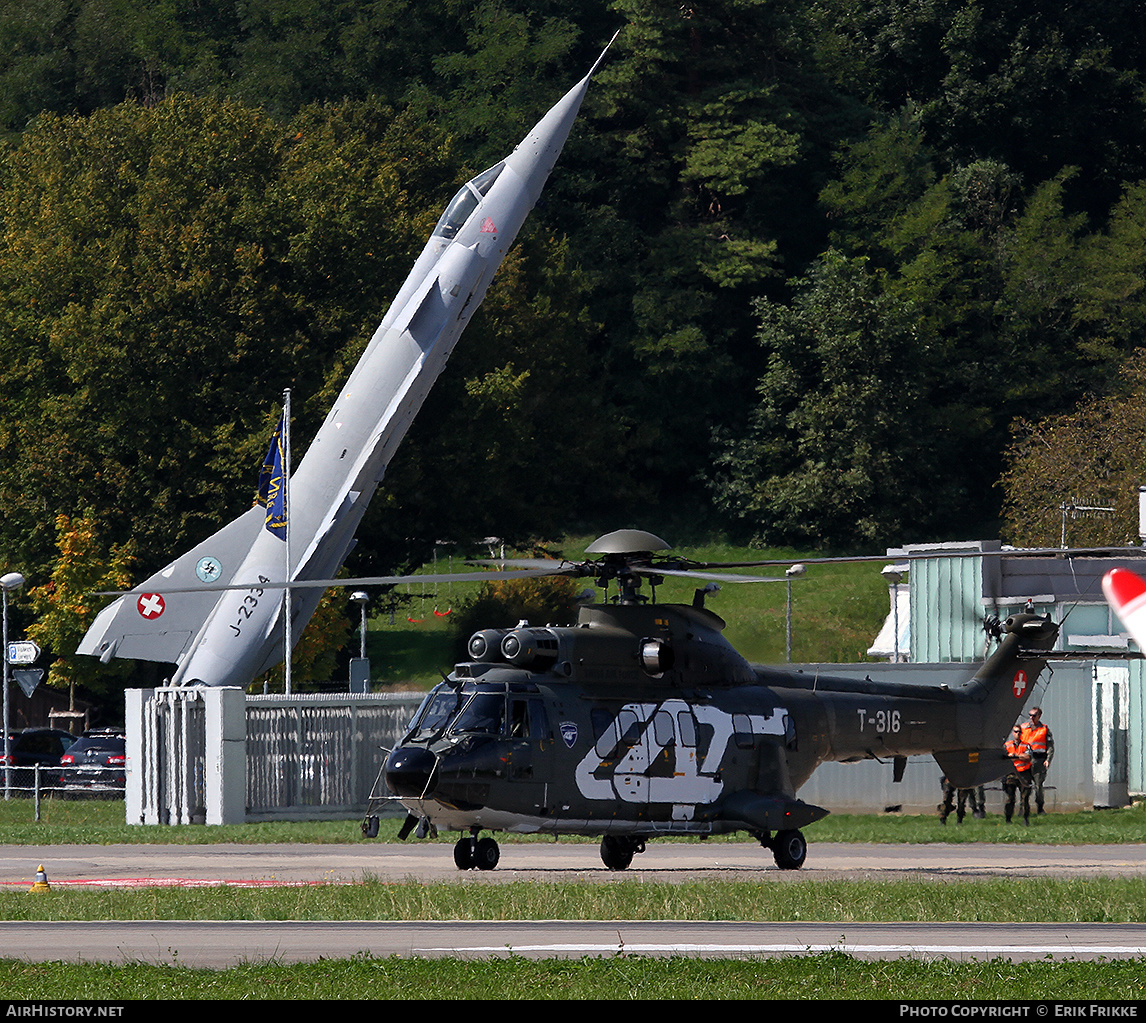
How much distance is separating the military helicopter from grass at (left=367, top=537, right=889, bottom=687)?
119 ft

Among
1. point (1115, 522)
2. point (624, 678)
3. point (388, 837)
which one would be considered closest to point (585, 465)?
point (1115, 522)

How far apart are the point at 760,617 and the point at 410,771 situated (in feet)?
154

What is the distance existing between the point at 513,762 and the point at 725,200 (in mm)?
64021

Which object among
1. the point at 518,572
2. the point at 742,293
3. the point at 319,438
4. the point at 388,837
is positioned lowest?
the point at 388,837

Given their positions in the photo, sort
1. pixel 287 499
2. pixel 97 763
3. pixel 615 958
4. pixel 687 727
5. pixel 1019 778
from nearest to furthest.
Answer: pixel 615 958 < pixel 687 727 < pixel 1019 778 < pixel 287 499 < pixel 97 763

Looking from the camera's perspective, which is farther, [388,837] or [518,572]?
[388,837]

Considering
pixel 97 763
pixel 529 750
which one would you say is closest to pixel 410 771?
pixel 529 750

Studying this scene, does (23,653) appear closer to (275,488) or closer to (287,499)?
(275,488)

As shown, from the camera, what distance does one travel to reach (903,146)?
263 feet

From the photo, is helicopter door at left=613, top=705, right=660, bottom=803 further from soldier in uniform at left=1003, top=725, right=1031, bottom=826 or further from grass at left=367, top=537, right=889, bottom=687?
grass at left=367, top=537, right=889, bottom=687

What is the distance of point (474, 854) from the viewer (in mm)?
22047

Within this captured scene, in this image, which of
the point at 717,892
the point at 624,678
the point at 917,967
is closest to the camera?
the point at 917,967

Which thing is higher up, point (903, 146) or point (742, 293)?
point (903, 146)

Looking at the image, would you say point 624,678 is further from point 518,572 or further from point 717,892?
point 717,892
